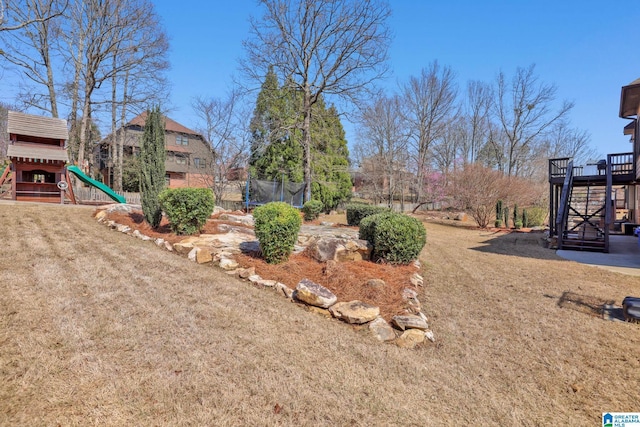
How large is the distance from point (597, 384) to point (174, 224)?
21.6 feet

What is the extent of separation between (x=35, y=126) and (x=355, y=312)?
15.5 meters

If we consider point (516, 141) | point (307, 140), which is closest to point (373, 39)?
point (307, 140)

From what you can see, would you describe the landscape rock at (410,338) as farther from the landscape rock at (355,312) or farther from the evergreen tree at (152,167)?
the evergreen tree at (152,167)

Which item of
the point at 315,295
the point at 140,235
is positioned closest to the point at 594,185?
the point at 315,295

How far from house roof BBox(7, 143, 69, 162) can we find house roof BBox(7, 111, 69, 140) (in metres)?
0.47

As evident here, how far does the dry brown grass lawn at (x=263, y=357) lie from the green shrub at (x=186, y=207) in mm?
1754

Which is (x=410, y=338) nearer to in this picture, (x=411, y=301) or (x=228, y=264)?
(x=411, y=301)

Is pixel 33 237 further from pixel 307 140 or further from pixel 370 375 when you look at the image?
pixel 307 140

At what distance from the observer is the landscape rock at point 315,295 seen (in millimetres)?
3707

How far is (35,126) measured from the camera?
40.9 feet

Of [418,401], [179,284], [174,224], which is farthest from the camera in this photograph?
[174,224]

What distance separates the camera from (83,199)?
47.0ft

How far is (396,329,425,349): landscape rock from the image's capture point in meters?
3.07

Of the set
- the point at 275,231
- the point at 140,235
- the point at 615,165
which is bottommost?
the point at 140,235
